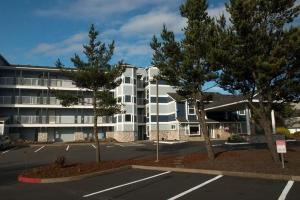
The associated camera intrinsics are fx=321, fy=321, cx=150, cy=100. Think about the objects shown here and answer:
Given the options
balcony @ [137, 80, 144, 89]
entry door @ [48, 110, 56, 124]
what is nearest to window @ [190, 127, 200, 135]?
balcony @ [137, 80, 144, 89]

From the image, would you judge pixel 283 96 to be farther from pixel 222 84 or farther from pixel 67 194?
pixel 67 194

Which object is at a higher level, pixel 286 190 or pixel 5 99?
pixel 5 99

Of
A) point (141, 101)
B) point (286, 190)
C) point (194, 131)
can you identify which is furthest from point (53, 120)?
point (286, 190)

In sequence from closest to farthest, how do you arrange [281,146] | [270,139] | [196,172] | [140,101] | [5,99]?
[281,146] → [196,172] → [270,139] → [5,99] → [140,101]

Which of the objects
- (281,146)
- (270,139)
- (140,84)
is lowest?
(281,146)

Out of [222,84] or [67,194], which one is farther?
[222,84]

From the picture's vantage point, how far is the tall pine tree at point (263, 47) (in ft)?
52.5

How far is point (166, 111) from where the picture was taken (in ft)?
171

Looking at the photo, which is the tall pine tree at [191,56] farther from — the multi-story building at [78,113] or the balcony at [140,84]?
the balcony at [140,84]

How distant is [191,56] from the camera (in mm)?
19203

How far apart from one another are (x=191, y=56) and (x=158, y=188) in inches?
376

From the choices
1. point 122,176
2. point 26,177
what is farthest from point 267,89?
point 26,177

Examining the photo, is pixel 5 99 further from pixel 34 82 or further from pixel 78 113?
pixel 78 113

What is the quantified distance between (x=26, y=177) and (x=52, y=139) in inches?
1436
